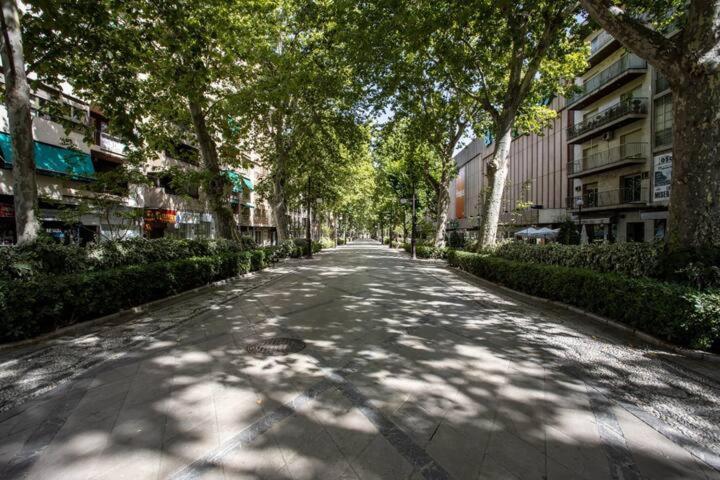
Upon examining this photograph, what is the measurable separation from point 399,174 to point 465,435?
116ft

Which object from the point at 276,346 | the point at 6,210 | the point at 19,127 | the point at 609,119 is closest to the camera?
the point at 276,346

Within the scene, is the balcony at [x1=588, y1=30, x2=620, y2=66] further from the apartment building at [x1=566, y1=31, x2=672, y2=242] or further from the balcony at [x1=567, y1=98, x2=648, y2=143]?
the balcony at [x1=567, y1=98, x2=648, y2=143]

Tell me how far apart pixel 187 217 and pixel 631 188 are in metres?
29.5

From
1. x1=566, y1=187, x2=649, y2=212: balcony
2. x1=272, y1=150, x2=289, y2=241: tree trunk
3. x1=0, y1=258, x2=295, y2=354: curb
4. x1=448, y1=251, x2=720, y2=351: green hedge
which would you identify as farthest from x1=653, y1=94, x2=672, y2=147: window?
x1=0, y1=258, x2=295, y2=354: curb

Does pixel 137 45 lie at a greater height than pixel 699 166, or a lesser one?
greater

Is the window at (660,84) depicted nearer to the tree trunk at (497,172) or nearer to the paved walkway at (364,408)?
the tree trunk at (497,172)

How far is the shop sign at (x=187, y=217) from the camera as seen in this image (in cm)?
2656

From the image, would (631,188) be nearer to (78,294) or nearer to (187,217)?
(78,294)

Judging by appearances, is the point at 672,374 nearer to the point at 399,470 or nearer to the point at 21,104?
the point at 399,470

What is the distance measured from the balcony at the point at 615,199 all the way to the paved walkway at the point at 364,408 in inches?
791

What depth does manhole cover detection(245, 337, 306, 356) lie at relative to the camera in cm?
531

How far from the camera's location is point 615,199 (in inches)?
949

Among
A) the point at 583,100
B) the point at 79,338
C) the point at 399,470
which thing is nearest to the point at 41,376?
the point at 79,338

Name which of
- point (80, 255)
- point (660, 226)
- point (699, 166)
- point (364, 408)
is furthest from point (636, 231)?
point (80, 255)
